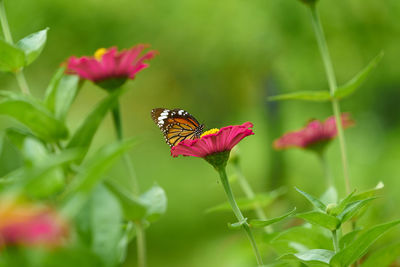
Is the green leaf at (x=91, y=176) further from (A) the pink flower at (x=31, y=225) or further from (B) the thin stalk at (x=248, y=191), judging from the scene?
(B) the thin stalk at (x=248, y=191)

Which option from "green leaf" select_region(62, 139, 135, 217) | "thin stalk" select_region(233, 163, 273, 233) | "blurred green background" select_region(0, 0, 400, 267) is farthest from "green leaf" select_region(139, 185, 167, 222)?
"blurred green background" select_region(0, 0, 400, 267)

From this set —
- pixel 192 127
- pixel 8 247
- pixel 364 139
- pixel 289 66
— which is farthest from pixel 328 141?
pixel 364 139

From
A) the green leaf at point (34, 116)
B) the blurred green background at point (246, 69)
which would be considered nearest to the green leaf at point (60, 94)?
the green leaf at point (34, 116)

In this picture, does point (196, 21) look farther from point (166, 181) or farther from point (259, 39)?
point (166, 181)

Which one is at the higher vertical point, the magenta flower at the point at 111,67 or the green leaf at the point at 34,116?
the magenta flower at the point at 111,67

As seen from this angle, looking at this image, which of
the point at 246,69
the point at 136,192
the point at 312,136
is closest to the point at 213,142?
the point at 136,192

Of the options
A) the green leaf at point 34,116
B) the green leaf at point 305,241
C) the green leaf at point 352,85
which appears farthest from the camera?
the green leaf at point 352,85

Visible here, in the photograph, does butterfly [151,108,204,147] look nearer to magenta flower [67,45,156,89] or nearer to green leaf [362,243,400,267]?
magenta flower [67,45,156,89]
